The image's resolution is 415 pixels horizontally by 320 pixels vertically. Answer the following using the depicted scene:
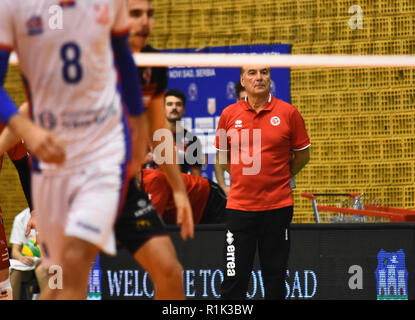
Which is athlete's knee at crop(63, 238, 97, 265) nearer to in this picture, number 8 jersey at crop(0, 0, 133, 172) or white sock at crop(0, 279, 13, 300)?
number 8 jersey at crop(0, 0, 133, 172)

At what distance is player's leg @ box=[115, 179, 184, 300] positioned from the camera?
12.1 ft

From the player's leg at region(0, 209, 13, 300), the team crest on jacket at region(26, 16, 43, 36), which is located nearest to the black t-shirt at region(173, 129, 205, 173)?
the player's leg at region(0, 209, 13, 300)

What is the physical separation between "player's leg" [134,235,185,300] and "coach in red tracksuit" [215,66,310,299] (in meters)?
2.13

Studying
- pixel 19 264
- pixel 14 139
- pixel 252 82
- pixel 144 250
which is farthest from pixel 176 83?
pixel 144 250

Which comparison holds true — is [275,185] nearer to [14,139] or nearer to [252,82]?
[252,82]

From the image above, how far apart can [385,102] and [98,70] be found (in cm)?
578

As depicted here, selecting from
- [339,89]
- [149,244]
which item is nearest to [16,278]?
[339,89]

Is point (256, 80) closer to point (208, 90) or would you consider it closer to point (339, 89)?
point (208, 90)

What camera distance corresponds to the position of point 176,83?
29.3 ft

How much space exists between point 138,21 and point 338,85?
17.1 ft

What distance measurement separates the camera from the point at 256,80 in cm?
589

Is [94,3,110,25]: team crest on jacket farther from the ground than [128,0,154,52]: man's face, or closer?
farther from the ground

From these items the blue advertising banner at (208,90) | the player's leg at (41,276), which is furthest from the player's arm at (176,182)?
the blue advertising banner at (208,90)

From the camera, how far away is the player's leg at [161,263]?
12.0 ft
